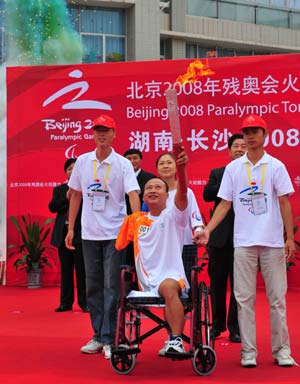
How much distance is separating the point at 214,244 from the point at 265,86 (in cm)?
339

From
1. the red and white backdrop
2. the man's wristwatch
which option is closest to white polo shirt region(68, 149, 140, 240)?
the man's wristwatch

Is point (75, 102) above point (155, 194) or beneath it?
above

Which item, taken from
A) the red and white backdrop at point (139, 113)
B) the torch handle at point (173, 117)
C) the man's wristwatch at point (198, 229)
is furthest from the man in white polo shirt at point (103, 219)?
the red and white backdrop at point (139, 113)

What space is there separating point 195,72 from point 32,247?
2801 millimetres

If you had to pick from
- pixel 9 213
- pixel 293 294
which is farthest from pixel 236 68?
pixel 9 213

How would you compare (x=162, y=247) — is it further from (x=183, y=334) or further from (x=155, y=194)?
(x=183, y=334)

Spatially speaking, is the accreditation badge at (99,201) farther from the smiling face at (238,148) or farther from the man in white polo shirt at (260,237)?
the smiling face at (238,148)

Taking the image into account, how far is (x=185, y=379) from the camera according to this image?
159 inches

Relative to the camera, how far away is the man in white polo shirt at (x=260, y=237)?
435cm

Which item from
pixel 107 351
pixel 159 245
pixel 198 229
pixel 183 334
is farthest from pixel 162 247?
pixel 107 351

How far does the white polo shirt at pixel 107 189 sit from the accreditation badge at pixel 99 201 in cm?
2

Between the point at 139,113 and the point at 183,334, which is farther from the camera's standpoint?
the point at 139,113

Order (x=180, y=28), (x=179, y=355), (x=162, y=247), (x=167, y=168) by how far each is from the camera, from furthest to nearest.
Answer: (x=180, y=28), (x=167, y=168), (x=162, y=247), (x=179, y=355)

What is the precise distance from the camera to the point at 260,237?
434cm
